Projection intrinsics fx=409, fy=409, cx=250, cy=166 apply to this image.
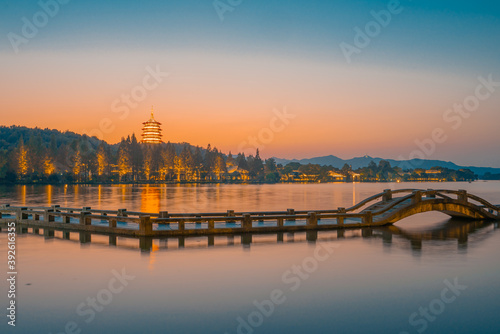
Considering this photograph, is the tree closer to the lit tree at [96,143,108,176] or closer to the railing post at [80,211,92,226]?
the lit tree at [96,143,108,176]

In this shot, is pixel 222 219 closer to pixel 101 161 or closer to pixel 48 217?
pixel 48 217

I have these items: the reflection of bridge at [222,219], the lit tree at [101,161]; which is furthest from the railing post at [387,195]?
the lit tree at [101,161]

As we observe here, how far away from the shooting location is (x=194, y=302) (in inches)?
459

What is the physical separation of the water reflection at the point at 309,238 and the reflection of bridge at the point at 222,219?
1.64 ft

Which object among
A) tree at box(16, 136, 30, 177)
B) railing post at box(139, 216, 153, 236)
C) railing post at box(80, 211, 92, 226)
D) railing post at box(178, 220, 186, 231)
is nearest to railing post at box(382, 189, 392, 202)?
railing post at box(178, 220, 186, 231)

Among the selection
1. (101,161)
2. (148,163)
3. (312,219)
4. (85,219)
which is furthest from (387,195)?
(148,163)

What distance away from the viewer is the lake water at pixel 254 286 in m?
10.3

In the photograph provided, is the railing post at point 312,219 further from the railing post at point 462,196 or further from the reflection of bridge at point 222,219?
the railing post at point 462,196

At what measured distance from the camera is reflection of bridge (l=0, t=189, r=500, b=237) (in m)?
22.3

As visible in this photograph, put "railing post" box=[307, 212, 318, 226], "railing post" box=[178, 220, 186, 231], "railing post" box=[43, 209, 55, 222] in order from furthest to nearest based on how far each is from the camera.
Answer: "railing post" box=[43, 209, 55, 222] → "railing post" box=[307, 212, 318, 226] → "railing post" box=[178, 220, 186, 231]

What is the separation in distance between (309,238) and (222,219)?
5072mm

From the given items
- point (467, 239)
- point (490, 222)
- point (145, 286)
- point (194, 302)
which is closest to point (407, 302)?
point (194, 302)

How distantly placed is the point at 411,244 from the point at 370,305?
1115 cm

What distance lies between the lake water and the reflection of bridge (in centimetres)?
135
